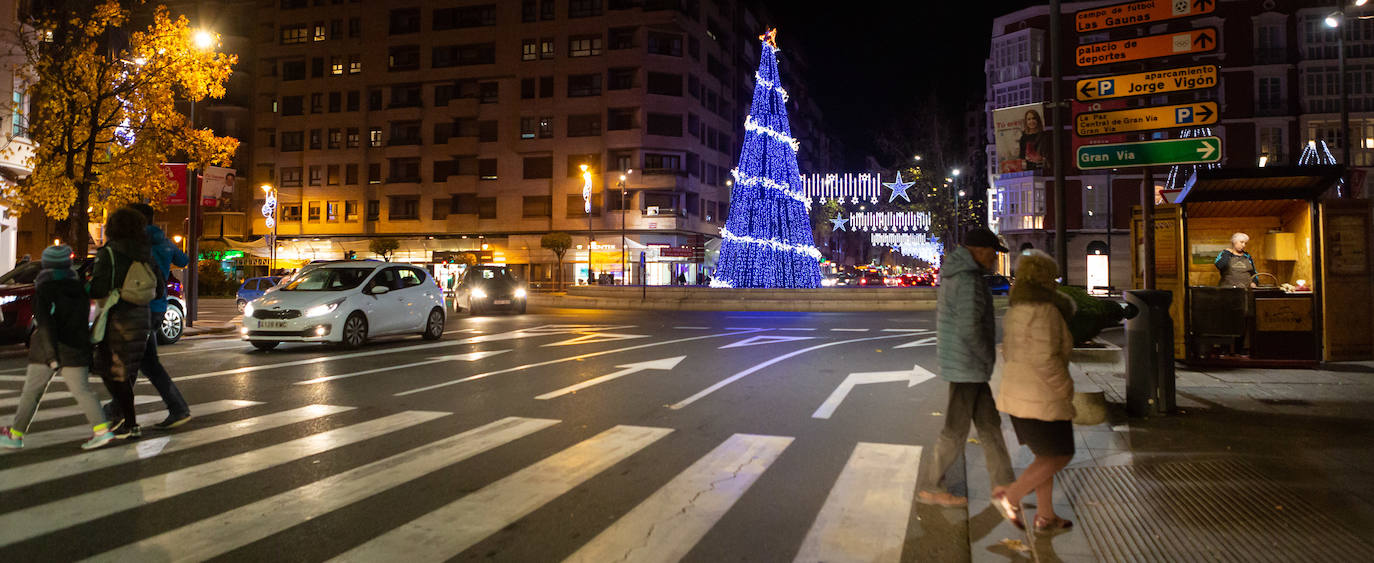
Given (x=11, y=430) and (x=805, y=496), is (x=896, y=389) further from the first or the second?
(x=11, y=430)

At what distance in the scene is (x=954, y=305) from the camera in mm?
4426

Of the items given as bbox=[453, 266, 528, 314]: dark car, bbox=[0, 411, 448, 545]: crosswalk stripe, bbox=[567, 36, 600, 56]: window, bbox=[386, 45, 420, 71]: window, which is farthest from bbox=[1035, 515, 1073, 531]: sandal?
bbox=[386, 45, 420, 71]: window

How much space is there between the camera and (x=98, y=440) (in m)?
5.75

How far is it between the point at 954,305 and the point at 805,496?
1467mm

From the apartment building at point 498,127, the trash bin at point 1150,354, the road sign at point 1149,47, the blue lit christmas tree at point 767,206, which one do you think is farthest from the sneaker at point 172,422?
the apartment building at point 498,127

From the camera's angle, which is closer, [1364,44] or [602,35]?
[1364,44]

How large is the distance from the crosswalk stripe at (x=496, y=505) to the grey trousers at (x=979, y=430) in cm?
229

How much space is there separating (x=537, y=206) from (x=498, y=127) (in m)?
6.66

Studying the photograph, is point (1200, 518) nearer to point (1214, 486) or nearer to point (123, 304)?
point (1214, 486)

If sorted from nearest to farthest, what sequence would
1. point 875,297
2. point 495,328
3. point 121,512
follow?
point 121,512 → point 495,328 → point 875,297

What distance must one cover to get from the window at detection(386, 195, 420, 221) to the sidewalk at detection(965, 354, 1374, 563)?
57.5 meters

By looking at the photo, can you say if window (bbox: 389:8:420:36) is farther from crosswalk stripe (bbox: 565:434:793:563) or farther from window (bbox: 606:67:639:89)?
crosswalk stripe (bbox: 565:434:793:563)

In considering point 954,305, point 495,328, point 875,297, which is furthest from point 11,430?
point 875,297

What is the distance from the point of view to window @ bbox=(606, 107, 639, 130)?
2133 inches
